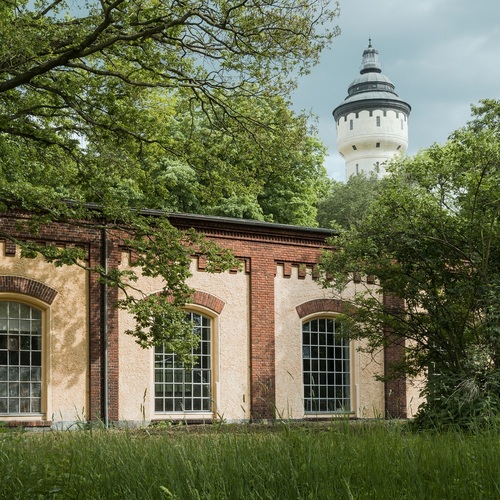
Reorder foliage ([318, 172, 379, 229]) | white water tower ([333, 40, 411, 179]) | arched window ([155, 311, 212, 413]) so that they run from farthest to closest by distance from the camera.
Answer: white water tower ([333, 40, 411, 179]) < foliage ([318, 172, 379, 229]) < arched window ([155, 311, 212, 413])

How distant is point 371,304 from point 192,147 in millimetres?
4696

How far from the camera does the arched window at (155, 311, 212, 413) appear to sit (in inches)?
774

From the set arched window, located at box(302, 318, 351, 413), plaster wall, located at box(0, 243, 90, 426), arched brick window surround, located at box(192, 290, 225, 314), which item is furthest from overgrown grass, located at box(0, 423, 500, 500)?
arched window, located at box(302, 318, 351, 413)

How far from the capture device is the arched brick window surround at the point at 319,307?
21500 mm

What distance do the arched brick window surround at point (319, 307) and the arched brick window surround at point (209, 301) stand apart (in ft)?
7.33

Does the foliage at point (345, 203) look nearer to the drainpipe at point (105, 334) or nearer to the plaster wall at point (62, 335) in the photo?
the drainpipe at point (105, 334)

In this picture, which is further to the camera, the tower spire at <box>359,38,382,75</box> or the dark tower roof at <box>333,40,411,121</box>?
the tower spire at <box>359,38,382,75</box>

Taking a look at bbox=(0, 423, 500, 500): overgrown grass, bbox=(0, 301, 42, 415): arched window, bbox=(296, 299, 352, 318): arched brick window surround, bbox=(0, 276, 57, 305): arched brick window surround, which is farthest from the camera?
bbox=(296, 299, 352, 318): arched brick window surround

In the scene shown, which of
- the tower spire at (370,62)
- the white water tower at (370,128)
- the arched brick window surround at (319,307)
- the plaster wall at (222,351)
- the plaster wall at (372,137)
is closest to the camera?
the plaster wall at (222,351)

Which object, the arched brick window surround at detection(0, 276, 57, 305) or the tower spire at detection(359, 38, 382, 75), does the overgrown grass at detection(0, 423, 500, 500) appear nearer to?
the arched brick window surround at detection(0, 276, 57, 305)

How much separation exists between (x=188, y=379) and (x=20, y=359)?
3.98 meters

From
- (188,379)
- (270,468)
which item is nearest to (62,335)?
(188,379)

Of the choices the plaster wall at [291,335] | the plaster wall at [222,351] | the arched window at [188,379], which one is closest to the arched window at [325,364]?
the plaster wall at [291,335]

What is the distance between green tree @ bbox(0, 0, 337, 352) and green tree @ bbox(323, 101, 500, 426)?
286cm
